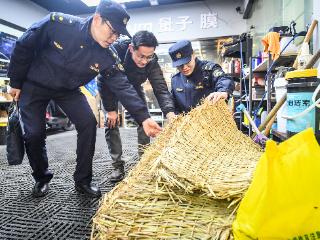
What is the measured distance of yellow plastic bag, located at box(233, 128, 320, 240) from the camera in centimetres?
54

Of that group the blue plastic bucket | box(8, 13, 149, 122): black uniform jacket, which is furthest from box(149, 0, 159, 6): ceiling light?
the blue plastic bucket

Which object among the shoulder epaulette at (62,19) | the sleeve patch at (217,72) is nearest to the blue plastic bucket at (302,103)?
the sleeve patch at (217,72)

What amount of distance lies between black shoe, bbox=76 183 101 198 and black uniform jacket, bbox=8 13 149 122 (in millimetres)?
514

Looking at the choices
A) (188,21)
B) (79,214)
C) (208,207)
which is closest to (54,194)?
(79,214)

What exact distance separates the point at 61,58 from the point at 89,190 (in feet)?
2.64

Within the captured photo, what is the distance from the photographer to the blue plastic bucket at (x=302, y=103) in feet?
4.28

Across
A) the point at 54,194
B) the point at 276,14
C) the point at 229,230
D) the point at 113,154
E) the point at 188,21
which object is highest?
the point at 188,21

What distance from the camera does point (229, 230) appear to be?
0.65m

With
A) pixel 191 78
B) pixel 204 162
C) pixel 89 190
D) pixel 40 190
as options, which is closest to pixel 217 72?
pixel 191 78

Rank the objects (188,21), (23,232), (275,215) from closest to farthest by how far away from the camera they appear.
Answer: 1. (275,215)
2. (23,232)
3. (188,21)

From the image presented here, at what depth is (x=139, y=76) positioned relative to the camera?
2107 mm

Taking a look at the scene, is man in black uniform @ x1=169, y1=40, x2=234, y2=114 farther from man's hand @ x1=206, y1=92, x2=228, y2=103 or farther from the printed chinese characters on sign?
the printed chinese characters on sign

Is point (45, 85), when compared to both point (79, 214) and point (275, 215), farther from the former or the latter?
point (275, 215)

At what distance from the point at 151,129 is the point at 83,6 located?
5.80 metres
